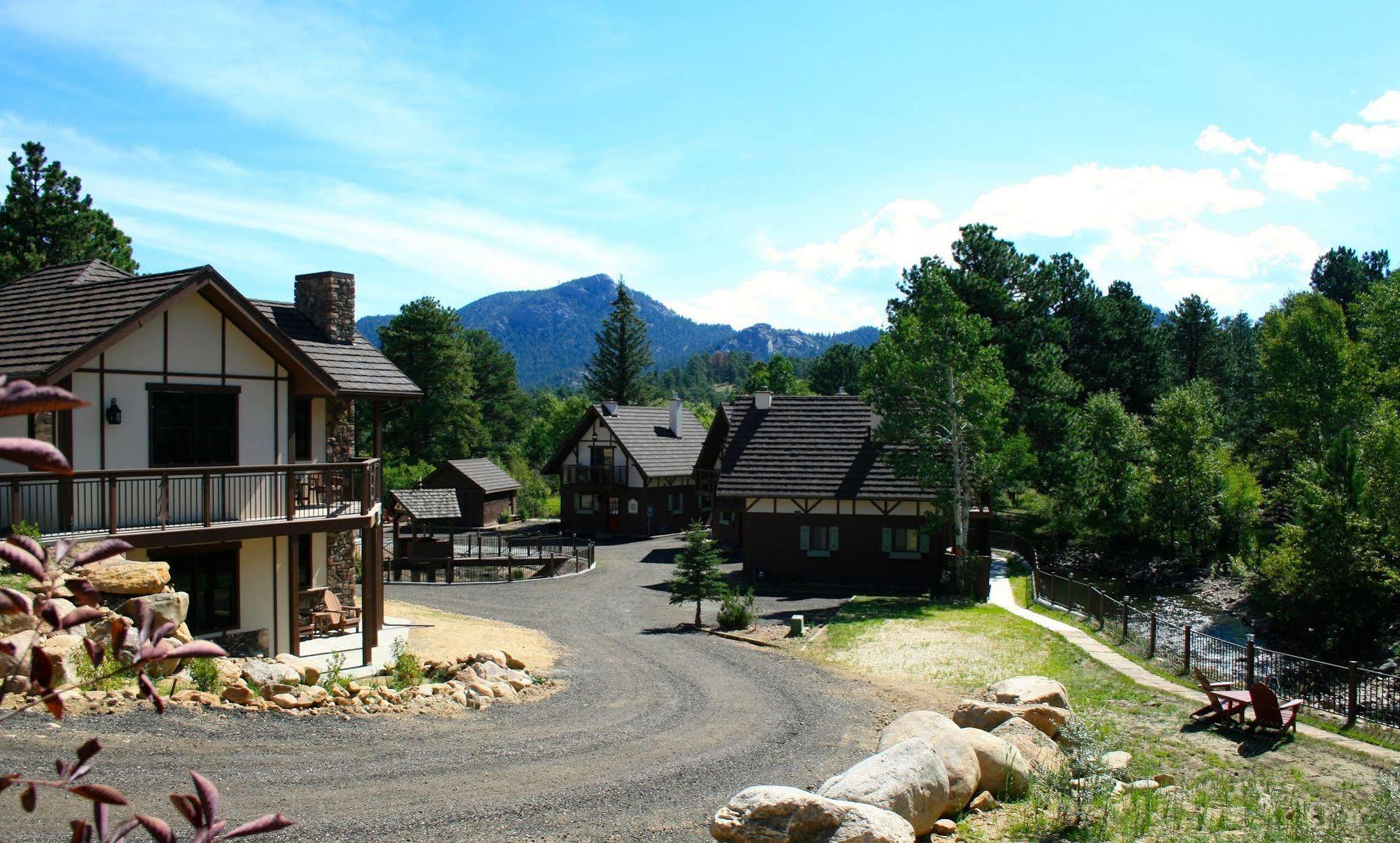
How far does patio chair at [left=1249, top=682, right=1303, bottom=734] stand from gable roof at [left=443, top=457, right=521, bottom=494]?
43.0m

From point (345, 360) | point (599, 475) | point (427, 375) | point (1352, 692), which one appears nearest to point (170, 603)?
point (345, 360)

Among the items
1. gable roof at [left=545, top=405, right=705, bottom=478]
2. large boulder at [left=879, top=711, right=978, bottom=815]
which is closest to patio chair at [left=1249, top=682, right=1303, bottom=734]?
large boulder at [left=879, top=711, right=978, bottom=815]

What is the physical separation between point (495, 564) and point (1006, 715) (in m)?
25.5

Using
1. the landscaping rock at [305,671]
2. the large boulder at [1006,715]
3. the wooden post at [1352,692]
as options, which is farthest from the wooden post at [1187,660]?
the landscaping rock at [305,671]

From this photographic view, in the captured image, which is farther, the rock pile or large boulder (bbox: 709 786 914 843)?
the rock pile

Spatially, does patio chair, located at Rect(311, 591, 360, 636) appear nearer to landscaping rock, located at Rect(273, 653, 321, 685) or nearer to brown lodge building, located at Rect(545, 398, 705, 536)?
landscaping rock, located at Rect(273, 653, 321, 685)

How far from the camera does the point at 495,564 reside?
119 ft

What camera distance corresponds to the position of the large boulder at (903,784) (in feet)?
33.8

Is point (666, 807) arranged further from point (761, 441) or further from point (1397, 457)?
point (1397, 457)

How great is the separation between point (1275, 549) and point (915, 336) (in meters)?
15.0

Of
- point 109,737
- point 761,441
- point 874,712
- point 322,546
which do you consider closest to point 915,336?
point 761,441

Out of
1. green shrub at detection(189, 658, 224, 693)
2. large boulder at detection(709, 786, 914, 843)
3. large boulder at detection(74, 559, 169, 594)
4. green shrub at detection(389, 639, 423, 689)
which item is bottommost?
green shrub at detection(389, 639, 423, 689)

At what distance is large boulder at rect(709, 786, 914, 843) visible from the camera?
9445 millimetres

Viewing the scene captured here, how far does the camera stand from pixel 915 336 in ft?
102
